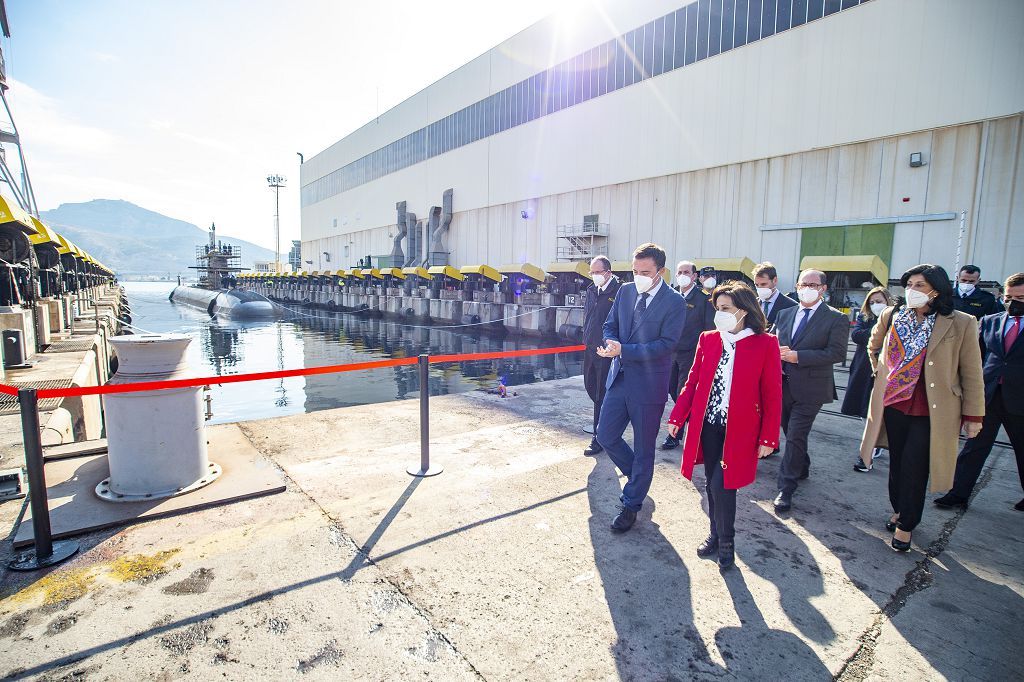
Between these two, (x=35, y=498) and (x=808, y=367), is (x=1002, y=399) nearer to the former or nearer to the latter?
(x=808, y=367)

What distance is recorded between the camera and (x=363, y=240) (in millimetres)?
54625

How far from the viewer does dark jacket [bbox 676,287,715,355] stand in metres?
5.27

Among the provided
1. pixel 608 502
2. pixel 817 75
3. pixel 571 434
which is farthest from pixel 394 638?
pixel 817 75

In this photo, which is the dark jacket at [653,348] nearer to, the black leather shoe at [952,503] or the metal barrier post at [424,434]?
the metal barrier post at [424,434]

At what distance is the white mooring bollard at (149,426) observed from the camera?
3.51 meters

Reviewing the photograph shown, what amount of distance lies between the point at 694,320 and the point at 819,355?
4.84 ft

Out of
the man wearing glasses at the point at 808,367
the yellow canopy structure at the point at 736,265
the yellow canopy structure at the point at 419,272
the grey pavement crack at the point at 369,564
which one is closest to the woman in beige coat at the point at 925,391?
the man wearing glasses at the point at 808,367

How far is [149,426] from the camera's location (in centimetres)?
355

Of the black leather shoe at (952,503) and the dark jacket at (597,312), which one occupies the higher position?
the dark jacket at (597,312)

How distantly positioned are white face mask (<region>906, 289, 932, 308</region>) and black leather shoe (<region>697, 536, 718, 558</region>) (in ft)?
6.71

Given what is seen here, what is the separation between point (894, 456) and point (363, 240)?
184 feet

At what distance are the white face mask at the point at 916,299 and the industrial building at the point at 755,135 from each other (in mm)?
15127

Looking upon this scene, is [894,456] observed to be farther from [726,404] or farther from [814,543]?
[726,404]

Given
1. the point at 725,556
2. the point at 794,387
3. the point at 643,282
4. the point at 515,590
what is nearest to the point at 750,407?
the point at 725,556
